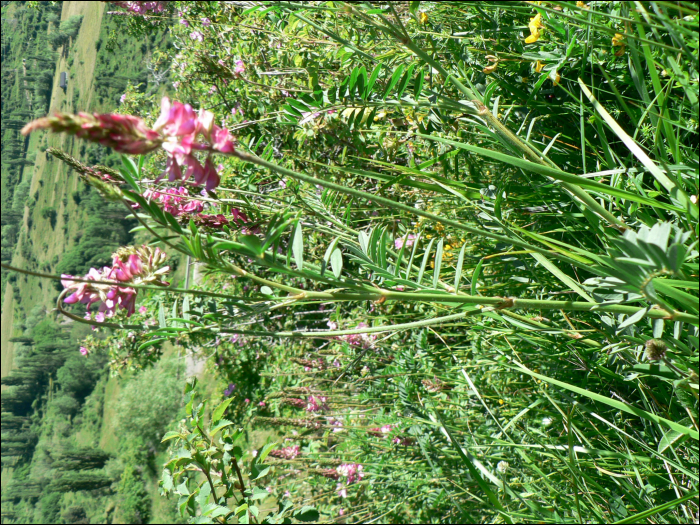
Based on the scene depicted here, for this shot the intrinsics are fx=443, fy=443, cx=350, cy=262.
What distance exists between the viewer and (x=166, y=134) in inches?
22.8

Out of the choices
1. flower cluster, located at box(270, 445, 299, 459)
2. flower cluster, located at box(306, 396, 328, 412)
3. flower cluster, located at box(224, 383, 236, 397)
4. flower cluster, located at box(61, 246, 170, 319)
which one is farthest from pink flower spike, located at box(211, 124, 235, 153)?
flower cluster, located at box(224, 383, 236, 397)

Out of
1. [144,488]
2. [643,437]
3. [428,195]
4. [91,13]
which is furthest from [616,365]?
[91,13]

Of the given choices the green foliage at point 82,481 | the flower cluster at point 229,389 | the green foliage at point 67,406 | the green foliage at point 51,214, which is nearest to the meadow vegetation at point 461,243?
the flower cluster at point 229,389

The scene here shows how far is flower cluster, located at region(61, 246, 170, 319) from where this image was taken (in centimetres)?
79

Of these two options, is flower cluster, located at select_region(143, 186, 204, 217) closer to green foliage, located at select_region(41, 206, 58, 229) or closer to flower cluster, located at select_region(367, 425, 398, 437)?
flower cluster, located at select_region(367, 425, 398, 437)

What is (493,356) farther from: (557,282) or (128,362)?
(128,362)

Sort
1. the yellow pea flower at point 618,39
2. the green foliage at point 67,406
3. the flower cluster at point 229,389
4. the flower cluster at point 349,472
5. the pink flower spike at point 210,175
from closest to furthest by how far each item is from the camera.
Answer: the pink flower spike at point 210,175 → the yellow pea flower at point 618,39 → the flower cluster at point 349,472 → the flower cluster at point 229,389 → the green foliage at point 67,406

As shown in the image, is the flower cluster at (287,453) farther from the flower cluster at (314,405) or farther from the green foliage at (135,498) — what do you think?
the green foliage at (135,498)

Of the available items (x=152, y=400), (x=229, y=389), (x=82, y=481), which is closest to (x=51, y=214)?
(x=82, y=481)

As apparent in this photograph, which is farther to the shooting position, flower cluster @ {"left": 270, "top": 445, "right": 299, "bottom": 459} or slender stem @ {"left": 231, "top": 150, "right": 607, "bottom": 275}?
flower cluster @ {"left": 270, "top": 445, "right": 299, "bottom": 459}

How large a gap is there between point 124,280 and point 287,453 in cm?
266

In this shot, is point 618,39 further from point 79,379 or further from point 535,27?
point 79,379

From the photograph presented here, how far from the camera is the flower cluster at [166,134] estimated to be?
496mm

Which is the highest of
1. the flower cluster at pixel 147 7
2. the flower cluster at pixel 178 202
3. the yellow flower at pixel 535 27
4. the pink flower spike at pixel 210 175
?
the flower cluster at pixel 147 7
